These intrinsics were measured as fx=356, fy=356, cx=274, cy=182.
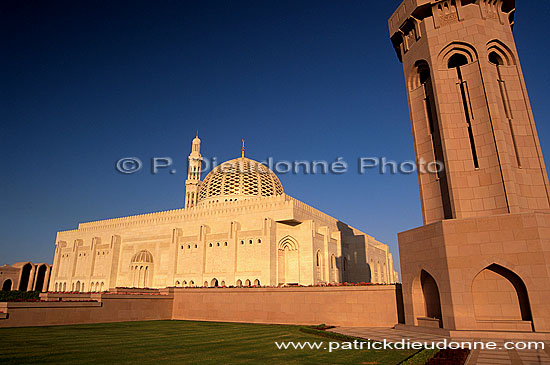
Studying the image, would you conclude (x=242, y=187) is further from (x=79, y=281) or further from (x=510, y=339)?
(x=510, y=339)

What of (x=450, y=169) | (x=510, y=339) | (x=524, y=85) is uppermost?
(x=524, y=85)

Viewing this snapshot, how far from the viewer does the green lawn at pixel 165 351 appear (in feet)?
22.3

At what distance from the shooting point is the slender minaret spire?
4278 cm

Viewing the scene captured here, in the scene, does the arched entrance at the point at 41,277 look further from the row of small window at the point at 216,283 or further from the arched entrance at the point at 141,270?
the row of small window at the point at 216,283

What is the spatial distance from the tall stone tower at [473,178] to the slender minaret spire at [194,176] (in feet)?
105

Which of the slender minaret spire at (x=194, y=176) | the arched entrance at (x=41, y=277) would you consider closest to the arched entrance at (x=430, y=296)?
the slender minaret spire at (x=194, y=176)

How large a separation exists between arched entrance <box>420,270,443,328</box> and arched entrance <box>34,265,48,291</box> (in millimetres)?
48084

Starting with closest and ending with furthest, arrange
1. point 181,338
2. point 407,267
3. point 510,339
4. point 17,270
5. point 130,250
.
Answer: point 510,339 → point 181,338 → point 407,267 → point 130,250 → point 17,270

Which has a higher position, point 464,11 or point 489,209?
point 464,11

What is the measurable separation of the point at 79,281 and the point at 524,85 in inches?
1701

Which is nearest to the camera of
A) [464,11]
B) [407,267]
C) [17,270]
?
[407,267]

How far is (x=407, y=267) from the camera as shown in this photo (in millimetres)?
12359

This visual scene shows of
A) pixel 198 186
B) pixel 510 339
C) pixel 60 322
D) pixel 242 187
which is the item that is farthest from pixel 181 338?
pixel 198 186

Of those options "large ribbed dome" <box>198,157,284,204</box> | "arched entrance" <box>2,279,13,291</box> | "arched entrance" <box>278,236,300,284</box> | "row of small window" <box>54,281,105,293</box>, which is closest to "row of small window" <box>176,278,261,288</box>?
"arched entrance" <box>278,236,300,284</box>
